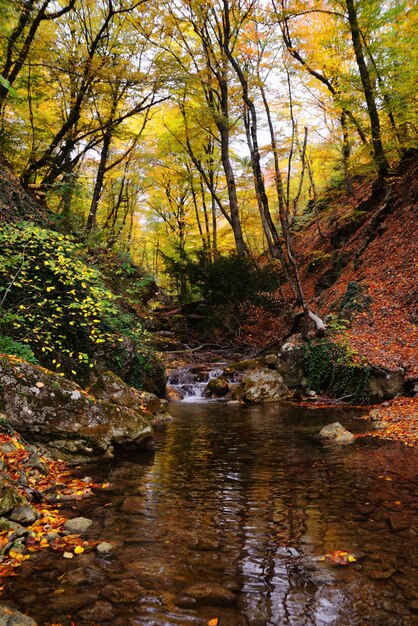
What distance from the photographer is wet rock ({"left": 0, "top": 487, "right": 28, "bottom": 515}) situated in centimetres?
322

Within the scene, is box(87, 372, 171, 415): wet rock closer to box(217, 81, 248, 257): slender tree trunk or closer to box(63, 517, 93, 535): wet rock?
box(63, 517, 93, 535): wet rock

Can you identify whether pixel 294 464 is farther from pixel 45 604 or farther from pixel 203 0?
pixel 203 0

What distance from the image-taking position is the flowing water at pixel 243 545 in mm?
2471

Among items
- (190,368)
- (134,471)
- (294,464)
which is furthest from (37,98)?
(294,464)

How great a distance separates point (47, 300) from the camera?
620cm

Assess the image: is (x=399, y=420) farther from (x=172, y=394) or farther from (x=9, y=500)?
(x=172, y=394)

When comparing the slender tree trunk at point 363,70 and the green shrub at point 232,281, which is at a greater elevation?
the slender tree trunk at point 363,70

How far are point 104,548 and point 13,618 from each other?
1.01m

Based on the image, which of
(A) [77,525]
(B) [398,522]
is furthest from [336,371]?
(A) [77,525]

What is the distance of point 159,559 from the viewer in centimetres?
305

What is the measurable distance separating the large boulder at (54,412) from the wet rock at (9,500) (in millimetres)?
1790

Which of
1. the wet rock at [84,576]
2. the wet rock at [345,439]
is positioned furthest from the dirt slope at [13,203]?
the wet rock at [345,439]

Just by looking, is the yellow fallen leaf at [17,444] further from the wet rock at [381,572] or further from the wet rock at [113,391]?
the wet rock at [381,572]

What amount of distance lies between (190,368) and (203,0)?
1611cm
